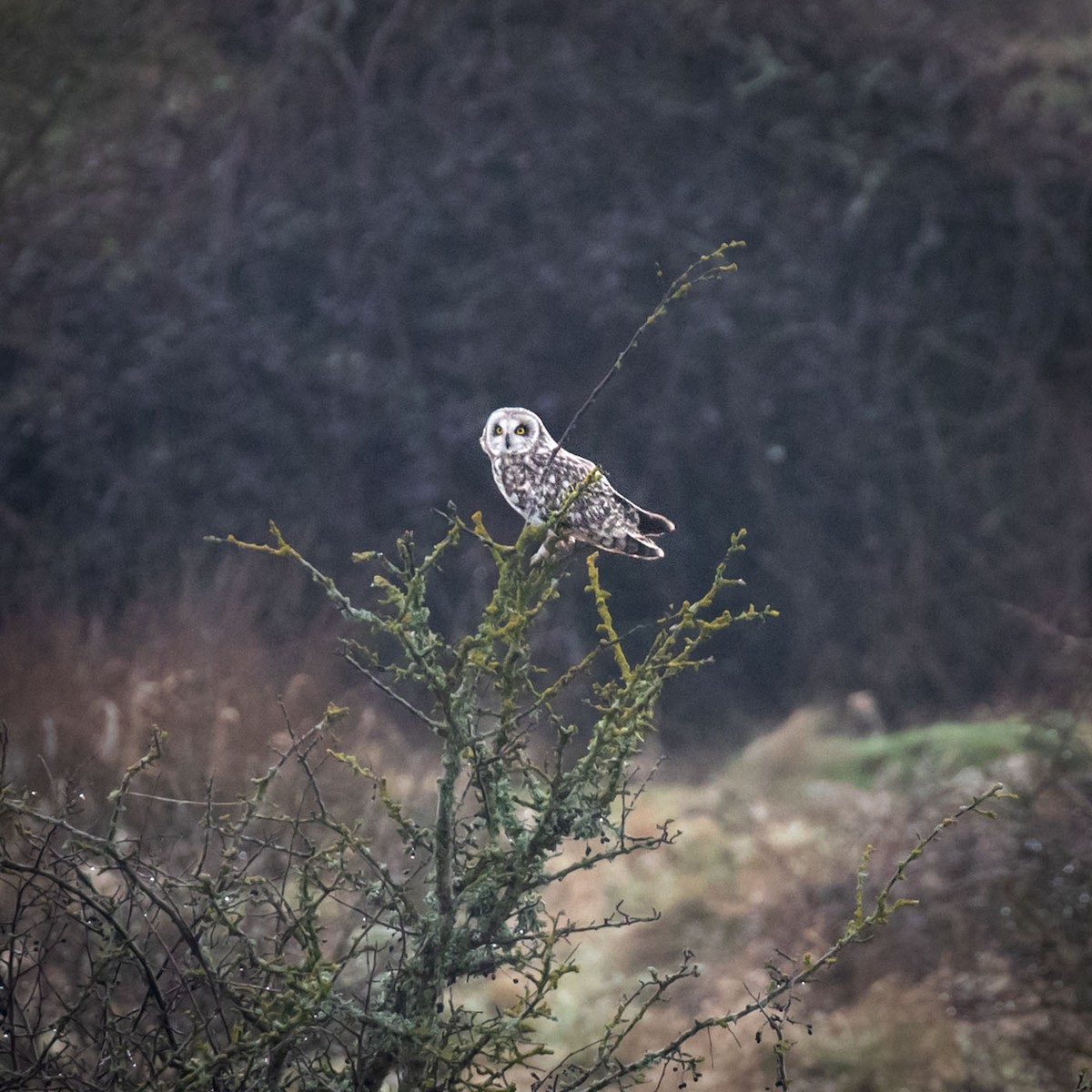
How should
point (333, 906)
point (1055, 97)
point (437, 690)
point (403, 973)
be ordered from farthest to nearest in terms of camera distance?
point (1055, 97), point (333, 906), point (403, 973), point (437, 690)

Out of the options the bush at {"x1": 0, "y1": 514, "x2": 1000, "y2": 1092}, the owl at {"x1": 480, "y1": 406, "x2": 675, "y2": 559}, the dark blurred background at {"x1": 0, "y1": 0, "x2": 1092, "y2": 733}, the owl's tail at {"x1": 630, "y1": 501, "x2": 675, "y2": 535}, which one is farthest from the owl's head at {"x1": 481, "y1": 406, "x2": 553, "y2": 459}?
the dark blurred background at {"x1": 0, "y1": 0, "x2": 1092, "y2": 733}

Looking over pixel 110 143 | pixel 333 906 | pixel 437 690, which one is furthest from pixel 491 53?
pixel 437 690

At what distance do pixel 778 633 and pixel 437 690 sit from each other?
18.9ft

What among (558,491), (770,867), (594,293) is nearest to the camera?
(558,491)

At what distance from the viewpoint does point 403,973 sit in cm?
201

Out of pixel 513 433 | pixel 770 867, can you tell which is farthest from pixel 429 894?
pixel 770 867

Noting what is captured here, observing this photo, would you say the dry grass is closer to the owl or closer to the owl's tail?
the owl

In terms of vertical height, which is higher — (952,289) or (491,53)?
(491,53)

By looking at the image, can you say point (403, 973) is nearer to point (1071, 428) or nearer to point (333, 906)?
point (333, 906)

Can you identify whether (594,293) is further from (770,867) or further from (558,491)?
(558,491)

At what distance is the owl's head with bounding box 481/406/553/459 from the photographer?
2.44m

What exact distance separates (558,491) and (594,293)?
4.75m

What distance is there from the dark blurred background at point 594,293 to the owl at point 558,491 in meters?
4.06

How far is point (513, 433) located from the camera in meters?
2.45
